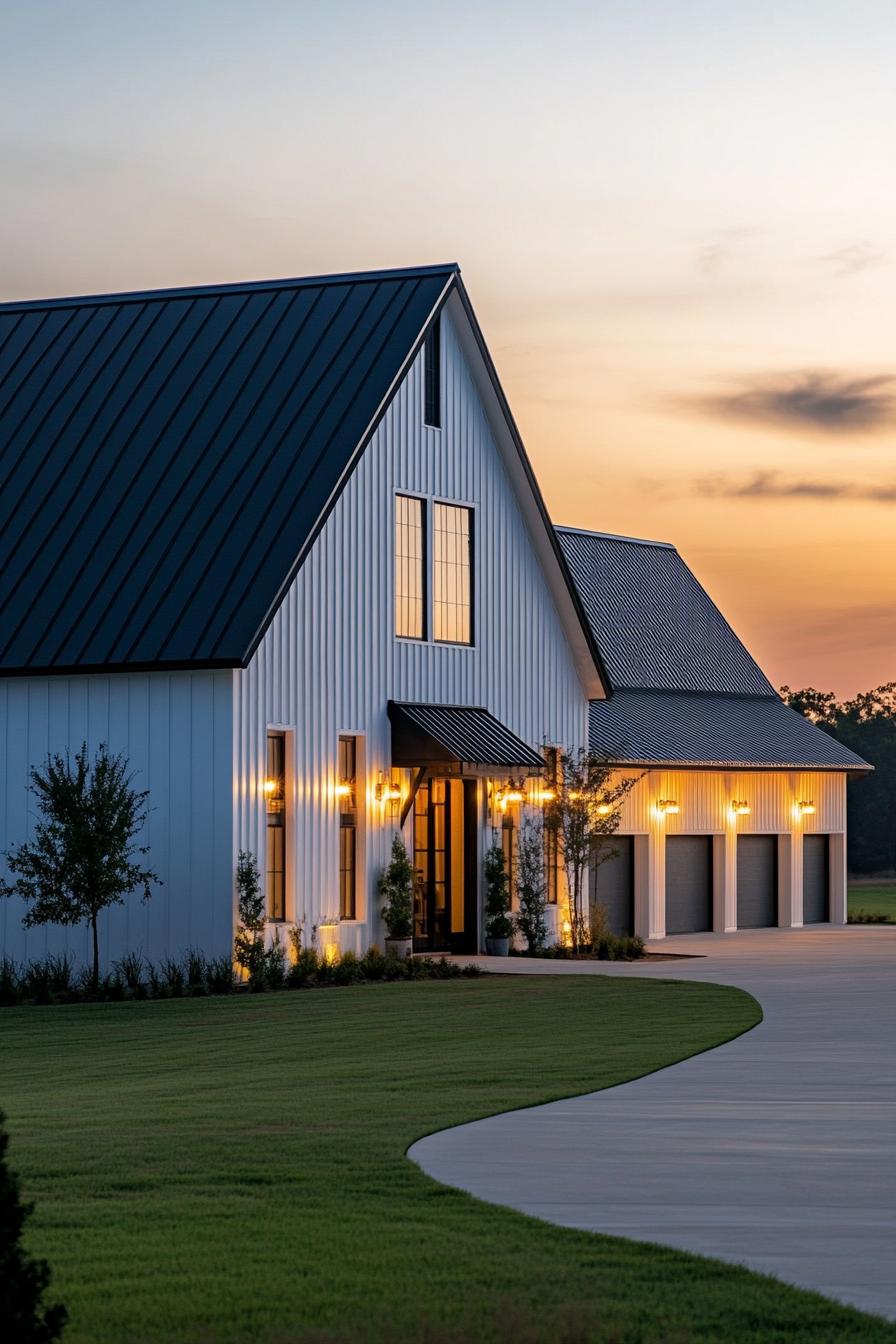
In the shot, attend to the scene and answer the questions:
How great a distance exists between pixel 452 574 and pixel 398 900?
19.1ft

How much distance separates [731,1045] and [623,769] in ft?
80.1

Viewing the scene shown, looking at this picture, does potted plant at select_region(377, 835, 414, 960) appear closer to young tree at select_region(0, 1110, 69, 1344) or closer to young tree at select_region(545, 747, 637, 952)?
young tree at select_region(545, 747, 637, 952)

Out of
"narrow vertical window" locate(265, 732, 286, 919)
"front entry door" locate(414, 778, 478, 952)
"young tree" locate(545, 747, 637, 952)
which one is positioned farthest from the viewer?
"young tree" locate(545, 747, 637, 952)

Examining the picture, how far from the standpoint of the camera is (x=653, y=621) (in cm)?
5003

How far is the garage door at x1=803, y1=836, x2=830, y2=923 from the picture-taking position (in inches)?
1972

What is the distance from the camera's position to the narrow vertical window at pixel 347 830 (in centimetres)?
3172

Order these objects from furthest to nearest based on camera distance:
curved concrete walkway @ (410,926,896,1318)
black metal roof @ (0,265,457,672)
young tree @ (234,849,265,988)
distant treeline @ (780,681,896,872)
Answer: distant treeline @ (780,681,896,872) < black metal roof @ (0,265,457,672) < young tree @ (234,849,265,988) < curved concrete walkway @ (410,926,896,1318)

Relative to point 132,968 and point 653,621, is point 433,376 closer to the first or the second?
point 132,968

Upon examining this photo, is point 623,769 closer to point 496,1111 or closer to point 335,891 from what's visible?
point 335,891

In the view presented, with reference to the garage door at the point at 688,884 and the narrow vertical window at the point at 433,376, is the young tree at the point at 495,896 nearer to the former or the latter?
the narrow vertical window at the point at 433,376

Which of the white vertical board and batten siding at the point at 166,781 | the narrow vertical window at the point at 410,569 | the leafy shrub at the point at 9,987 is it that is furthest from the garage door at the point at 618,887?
the leafy shrub at the point at 9,987

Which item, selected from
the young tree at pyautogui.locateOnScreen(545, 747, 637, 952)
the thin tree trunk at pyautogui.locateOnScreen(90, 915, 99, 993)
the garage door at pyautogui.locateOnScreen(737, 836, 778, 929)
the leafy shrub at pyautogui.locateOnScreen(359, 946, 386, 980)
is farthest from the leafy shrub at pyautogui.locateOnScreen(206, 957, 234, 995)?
the garage door at pyautogui.locateOnScreen(737, 836, 778, 929)

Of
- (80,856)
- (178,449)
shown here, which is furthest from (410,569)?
(80,856)

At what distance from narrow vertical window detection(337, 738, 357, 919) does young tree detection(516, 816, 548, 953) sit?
4833 millimetres
